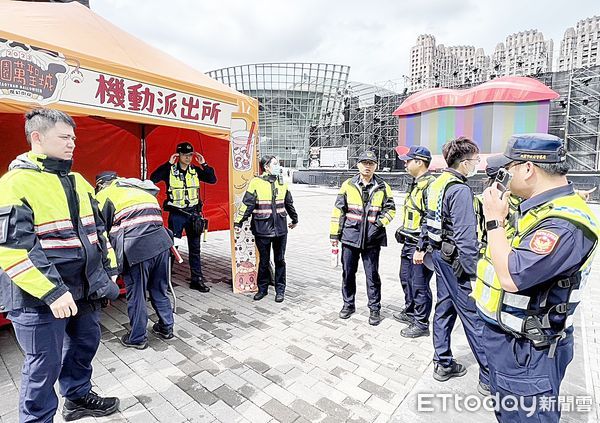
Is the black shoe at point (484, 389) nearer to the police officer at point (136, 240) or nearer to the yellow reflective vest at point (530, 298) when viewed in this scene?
the yellow reflective vest at point (530, 298)

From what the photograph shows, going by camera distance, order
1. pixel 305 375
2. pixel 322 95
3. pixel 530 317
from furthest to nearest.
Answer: pixel 322 95 → pixel 305 375 → pixel 530 317

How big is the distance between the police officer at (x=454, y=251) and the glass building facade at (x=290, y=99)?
48.2 m

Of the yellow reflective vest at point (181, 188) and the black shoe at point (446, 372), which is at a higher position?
the yellow reflective vest at point (181, 188)

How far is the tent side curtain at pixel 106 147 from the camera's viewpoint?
5.02 m

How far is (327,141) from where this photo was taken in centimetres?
3856

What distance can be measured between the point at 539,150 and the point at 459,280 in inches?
51.9

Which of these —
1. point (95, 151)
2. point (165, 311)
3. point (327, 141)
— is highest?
point (327, 141)

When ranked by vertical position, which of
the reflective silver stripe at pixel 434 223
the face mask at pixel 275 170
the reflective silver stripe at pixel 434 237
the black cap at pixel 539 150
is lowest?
the reflective silver stripe at pixel 434 237

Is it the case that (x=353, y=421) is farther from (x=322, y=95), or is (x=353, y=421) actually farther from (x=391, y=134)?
(x=322, y=95)

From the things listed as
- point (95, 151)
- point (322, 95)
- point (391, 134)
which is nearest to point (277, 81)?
point (322, 95)

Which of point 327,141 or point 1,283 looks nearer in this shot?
point 1,283

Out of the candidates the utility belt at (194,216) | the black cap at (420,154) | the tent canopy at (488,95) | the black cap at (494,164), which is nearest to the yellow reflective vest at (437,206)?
the black cap at (494,164)

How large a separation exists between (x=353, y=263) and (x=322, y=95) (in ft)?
168

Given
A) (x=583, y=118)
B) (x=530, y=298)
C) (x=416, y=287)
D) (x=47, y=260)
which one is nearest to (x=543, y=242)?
(x=530, y=298)
